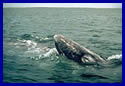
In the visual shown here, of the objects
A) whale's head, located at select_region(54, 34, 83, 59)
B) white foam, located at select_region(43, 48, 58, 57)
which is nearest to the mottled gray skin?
whale's head, located at select_region(54, 34, 83, 59)

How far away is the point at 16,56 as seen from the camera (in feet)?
34.3

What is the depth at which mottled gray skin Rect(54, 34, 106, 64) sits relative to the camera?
10.1 metres

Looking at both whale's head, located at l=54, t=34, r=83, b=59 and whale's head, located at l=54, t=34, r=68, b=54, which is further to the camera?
whale's head, located at l=54, t=34, r=68, b=54

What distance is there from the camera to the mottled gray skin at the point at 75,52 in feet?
33.0

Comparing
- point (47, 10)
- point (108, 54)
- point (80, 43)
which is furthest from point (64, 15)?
point (108, 54)

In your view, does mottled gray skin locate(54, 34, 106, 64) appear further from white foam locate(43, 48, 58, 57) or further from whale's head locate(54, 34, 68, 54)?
white foam locate(43, 48, 58, 57)

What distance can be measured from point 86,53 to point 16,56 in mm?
2838

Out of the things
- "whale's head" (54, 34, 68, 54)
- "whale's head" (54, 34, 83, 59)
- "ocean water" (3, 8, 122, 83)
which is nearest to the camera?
"ocean water" (3, 8, 122, 83)

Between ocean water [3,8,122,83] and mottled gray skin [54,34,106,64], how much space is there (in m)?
0.18

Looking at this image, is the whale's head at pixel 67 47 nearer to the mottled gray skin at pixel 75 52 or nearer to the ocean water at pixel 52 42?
the mottled gray skin at pixel 75 52

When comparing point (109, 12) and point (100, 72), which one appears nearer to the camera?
point (100, 72)

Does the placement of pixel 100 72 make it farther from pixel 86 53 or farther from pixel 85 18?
pixel 85 18

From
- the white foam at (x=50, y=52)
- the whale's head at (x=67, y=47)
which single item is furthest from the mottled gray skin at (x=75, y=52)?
the white foam at (x=50, y=52)

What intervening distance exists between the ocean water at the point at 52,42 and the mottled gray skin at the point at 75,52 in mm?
179
